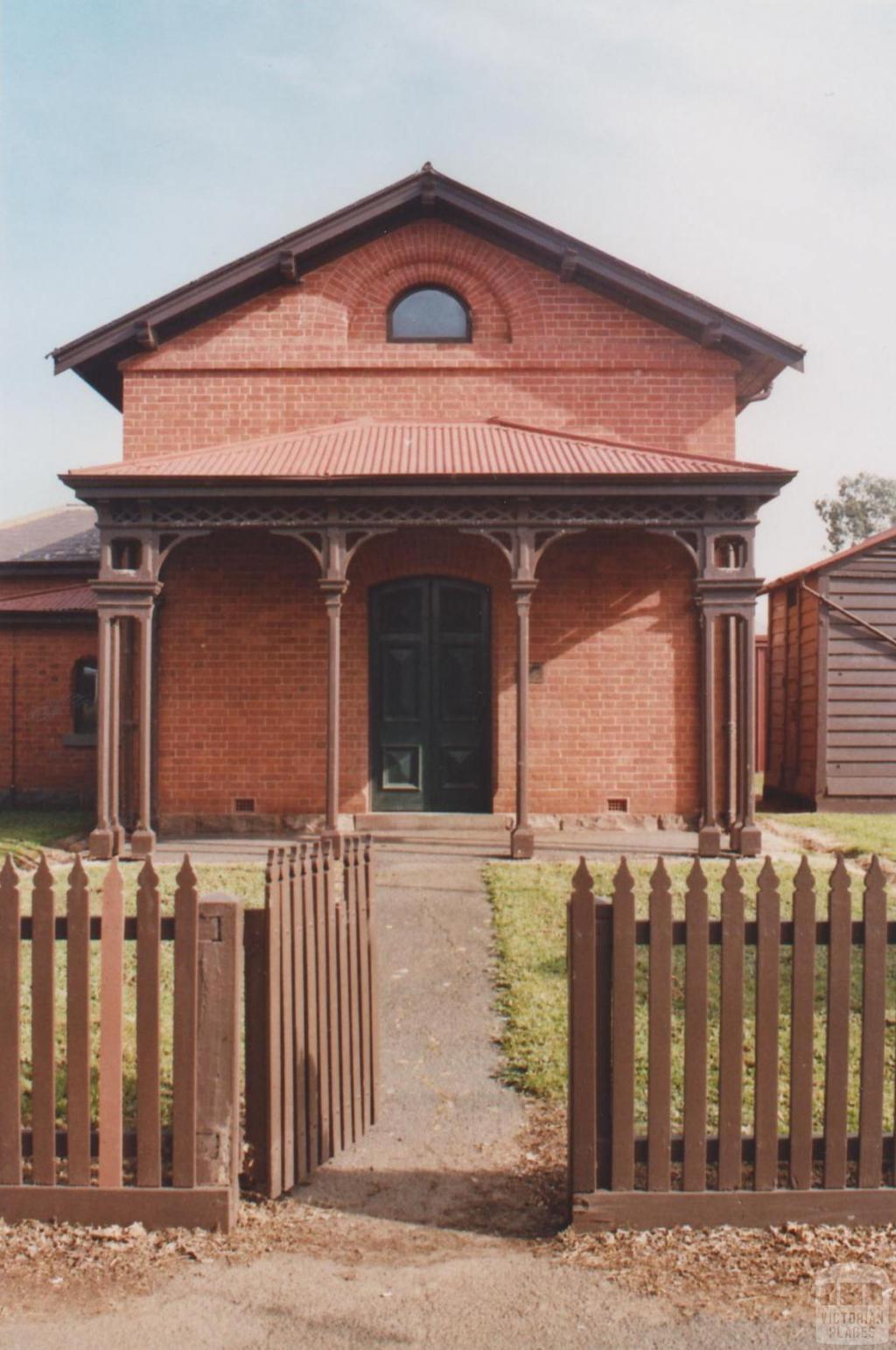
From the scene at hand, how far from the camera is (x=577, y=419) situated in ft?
43.7

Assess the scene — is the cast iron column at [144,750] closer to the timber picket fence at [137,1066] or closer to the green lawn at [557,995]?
the green lawn at [557,995]

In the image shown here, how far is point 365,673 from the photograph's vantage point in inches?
506

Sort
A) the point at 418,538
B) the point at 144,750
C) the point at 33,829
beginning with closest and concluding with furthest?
the point at 144,750 < the point at 418,538 < the point at 33,829

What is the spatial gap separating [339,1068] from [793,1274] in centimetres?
176

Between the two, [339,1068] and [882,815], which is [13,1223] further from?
[882,815]

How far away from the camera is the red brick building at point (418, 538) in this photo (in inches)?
450

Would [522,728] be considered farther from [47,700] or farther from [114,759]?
[47,700]

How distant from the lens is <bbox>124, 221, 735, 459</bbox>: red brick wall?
1327 centimetres

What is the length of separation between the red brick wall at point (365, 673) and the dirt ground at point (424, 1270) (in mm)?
8315

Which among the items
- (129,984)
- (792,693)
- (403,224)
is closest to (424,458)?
(403,224)

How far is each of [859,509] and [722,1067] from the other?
59.8 metres

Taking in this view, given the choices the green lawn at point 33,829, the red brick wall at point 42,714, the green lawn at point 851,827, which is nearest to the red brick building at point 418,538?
the green lawn at point 33,829

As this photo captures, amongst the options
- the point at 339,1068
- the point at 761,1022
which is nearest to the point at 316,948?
the point at 339,1068

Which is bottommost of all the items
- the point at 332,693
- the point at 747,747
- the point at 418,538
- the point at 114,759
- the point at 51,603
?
the point at 114,759
